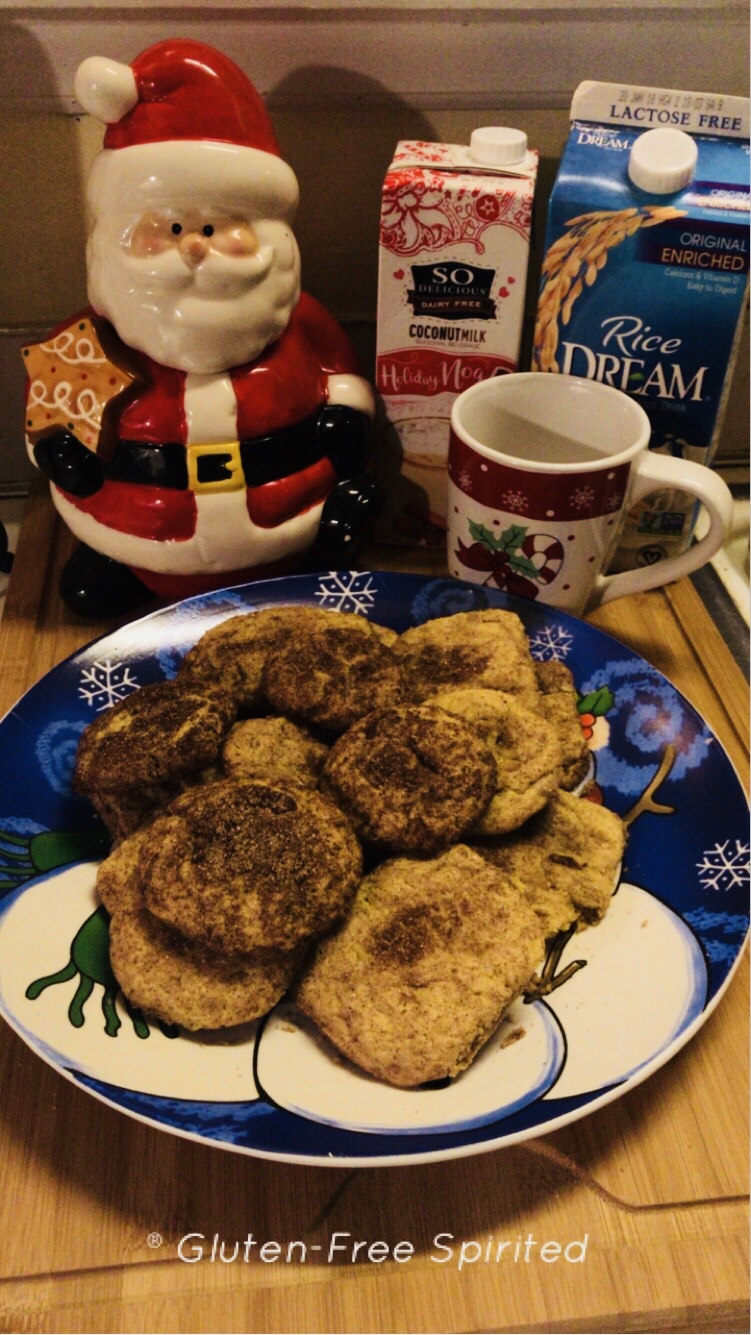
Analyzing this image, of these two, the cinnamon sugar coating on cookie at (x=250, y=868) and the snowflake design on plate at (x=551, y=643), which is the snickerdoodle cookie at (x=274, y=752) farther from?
the snowflake design on plate at (x=551, y=643)

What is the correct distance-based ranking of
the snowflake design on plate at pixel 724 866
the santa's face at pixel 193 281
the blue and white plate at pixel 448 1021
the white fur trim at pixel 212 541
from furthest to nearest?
the white fur trim at pixel 212 541
the santa's face at pixel 193 281
the snowflake design on plate at pixel 724 866
the blue and white plate at pixel 448 1021

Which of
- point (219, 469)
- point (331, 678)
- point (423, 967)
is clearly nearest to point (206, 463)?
point (219, 469)

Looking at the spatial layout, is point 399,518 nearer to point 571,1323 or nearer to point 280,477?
point 280,477

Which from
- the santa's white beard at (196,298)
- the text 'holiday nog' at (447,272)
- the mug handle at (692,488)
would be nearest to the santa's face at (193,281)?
the santa's white beard at (196,298)

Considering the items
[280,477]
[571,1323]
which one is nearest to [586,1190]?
[571,1323]

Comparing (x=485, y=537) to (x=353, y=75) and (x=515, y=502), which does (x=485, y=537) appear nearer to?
(x=515, y=502)

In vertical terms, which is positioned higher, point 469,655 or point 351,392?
point 351,392
